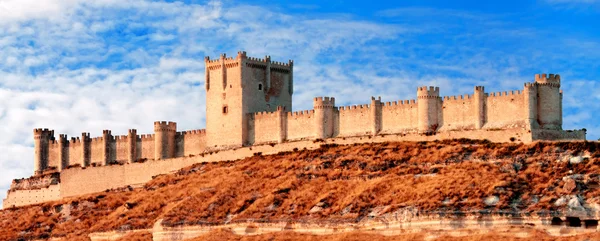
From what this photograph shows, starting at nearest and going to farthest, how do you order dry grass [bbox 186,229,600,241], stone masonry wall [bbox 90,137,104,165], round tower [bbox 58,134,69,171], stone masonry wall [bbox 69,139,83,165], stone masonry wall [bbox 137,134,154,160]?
dry grass [bbox 186,229,600,241] → stone masonry wall [bbox 137,134,154,160] → stone masonry wall [bbox 90,137,104,165] → stone masonry wall [bbox 69,139,83,165] → round tower [bbox 58,134,69,171]

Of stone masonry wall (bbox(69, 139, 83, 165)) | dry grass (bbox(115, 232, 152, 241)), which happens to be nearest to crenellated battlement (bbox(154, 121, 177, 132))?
stone masonry wall (bbox(69, 139, 83, 165))

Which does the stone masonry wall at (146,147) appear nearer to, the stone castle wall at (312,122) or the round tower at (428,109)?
the stone castle wall at (312,122)

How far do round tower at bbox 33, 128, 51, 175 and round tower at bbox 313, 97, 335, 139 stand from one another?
27.8m

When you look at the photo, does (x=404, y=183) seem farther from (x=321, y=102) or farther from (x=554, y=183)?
(x=321, y=102)

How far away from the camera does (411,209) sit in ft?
217

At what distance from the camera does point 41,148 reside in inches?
4077

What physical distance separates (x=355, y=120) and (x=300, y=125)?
4658 mm

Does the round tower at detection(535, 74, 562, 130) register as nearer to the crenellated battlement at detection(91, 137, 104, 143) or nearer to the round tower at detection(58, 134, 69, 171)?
the crenellated battlement at detection(91, 137, 104, 143)

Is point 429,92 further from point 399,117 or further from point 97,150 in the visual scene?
point 97,150

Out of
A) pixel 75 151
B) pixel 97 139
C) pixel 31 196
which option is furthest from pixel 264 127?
pixel 31 196

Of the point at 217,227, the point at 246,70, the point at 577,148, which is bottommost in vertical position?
the point at 217,227

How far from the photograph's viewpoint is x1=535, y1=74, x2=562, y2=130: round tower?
77.4 m

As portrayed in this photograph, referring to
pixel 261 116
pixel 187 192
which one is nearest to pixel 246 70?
pixel 261 116

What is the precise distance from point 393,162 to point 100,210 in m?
22.1
